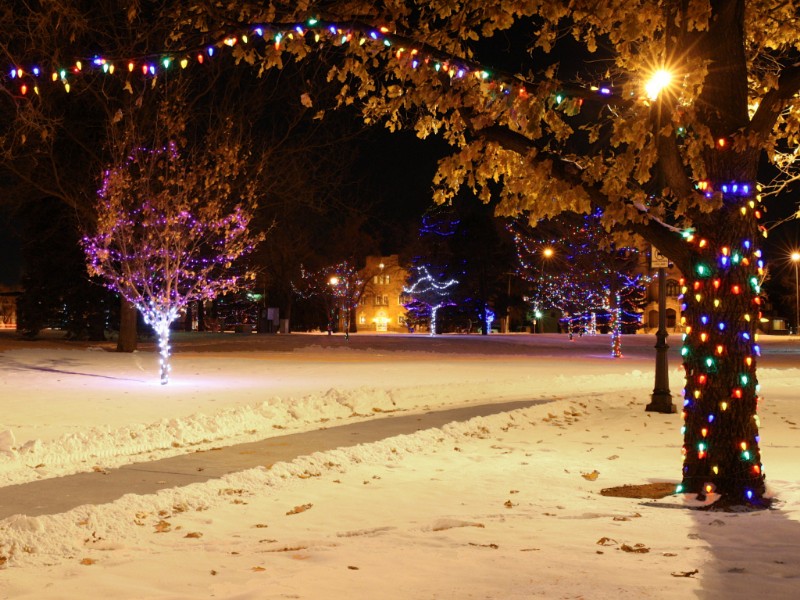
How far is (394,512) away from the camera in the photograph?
8375 mm

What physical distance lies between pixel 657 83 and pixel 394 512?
4.89 meters

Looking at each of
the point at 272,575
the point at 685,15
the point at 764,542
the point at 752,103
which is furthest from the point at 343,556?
the point at 752,103

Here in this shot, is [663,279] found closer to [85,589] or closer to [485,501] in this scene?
[485,501]

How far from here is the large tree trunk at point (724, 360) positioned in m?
8.76

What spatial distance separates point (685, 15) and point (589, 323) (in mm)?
55593

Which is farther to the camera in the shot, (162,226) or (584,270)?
(584,270)

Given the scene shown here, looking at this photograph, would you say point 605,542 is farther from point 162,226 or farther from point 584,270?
point 584,270

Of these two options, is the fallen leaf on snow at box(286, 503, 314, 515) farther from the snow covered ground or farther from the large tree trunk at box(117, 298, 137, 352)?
the large tree trunk at box(117, 298, 137, 352)

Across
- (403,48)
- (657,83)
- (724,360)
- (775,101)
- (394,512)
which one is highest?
(403,48)

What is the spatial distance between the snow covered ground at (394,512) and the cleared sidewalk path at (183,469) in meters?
0.41

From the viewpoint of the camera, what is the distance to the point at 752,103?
35.4ft

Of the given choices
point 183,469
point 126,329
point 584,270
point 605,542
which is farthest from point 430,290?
point 605,542

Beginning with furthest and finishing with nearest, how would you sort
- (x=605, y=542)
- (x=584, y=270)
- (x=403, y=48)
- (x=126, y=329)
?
(x=584, y=270) → (x=126, y=329) → (x=403, y=48) → (x=605, y=542)

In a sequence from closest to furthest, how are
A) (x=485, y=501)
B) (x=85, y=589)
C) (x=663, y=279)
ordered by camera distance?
(x=85, y=589)
(x=485, y=501)
(x=663, y=279)
